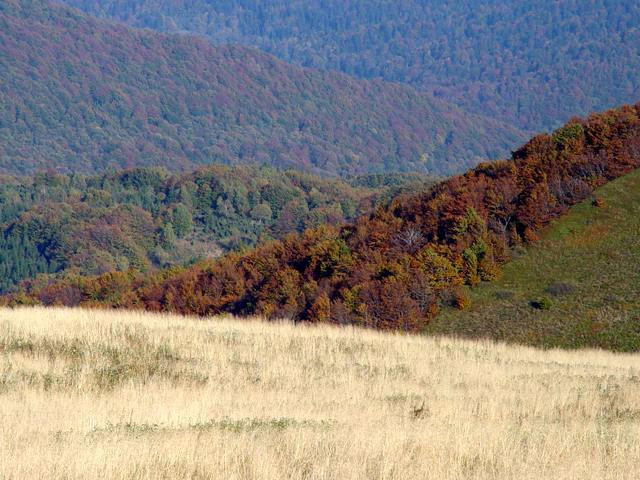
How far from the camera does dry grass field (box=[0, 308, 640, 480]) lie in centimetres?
1037

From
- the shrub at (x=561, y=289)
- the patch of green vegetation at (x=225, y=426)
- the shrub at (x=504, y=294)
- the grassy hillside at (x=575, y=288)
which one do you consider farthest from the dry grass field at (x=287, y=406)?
the shrub at (x=504, y=294)

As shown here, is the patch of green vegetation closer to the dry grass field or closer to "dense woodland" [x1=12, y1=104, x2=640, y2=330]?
the dry grass field

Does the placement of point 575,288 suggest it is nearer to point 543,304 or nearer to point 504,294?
point 543,304

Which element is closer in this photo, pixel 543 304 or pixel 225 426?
pixel 225 426

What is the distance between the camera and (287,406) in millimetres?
14469

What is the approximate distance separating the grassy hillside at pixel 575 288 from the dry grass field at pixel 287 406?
44.9 ft

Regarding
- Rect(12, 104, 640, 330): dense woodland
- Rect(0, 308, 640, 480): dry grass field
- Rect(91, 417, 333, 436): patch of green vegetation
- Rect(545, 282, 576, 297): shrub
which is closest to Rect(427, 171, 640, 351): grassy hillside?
Rect(545, 282, 576, 297): shrub

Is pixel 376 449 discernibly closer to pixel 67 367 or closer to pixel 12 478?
pixel 12 478

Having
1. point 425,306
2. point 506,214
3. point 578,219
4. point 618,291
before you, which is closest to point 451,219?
point 506,214

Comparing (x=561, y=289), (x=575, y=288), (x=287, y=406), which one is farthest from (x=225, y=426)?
(x=575, y=288)

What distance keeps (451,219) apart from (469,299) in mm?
13002

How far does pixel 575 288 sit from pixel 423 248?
1204 cm

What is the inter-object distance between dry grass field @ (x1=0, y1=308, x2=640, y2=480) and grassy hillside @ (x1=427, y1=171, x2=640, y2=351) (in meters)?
13.7

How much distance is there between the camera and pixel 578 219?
162 ft
